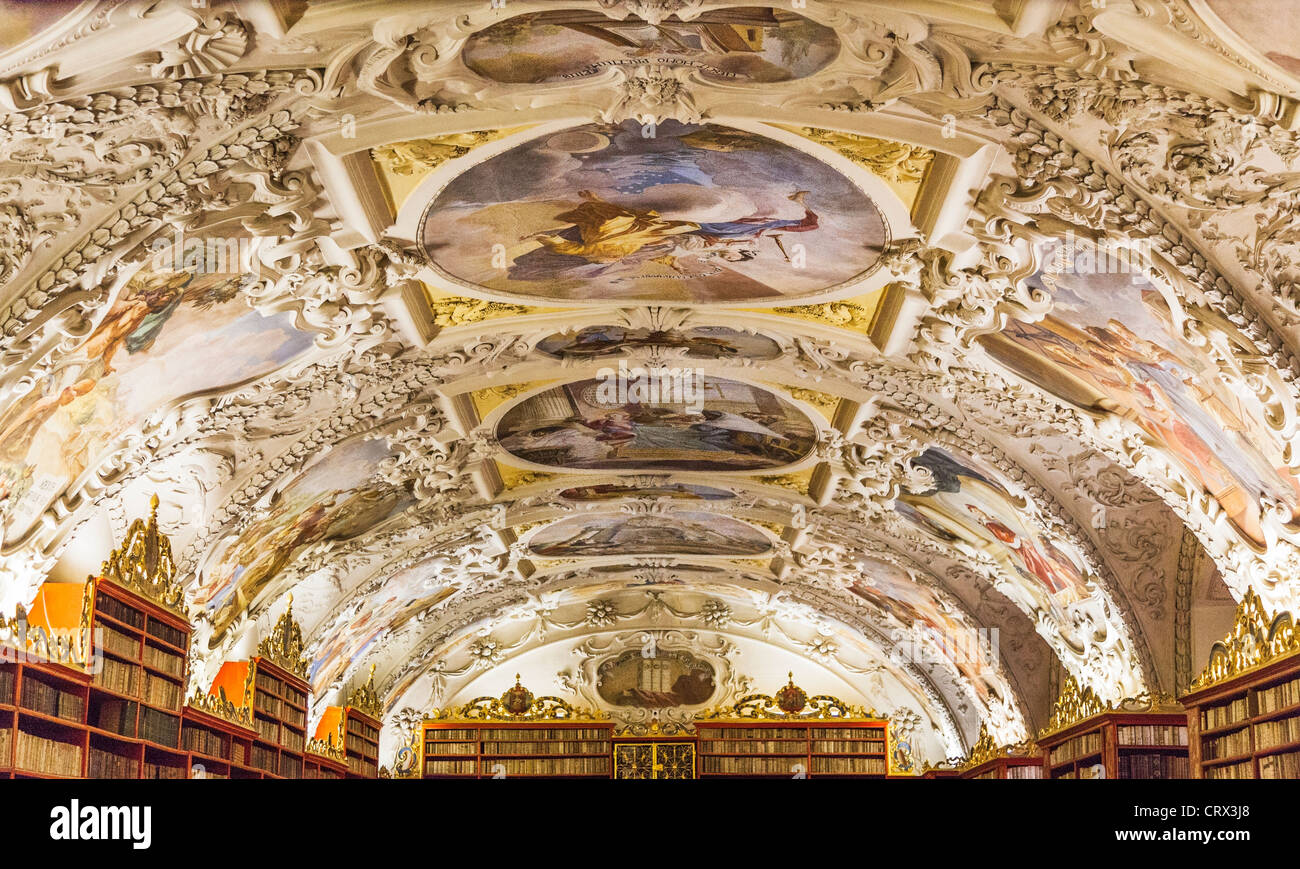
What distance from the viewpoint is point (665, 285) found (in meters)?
13.5

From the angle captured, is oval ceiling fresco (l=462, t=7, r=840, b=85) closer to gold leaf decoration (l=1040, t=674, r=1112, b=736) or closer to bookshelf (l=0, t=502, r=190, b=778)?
bookshelf (l=0, t=502, r=190, b=778)

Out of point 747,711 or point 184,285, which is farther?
point 747,711

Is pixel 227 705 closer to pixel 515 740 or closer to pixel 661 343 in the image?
pixel 661 343

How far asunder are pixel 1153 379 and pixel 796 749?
58.4 ft

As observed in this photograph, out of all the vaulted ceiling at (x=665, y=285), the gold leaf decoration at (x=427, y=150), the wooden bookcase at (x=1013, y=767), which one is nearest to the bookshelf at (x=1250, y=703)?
the vaulted ceiling at (x=665, y=285)

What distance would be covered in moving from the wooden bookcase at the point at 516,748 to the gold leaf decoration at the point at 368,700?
1.59 metres

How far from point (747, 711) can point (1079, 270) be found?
1926 cm

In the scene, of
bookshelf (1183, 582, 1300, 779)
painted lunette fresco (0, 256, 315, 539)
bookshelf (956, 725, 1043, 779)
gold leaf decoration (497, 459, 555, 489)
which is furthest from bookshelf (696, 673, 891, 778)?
painted lunette fresco (0, 256, 315, 539)

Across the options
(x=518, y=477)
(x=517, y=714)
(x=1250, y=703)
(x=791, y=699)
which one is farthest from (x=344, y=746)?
(x=1250, y=703)

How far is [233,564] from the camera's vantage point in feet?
55.3

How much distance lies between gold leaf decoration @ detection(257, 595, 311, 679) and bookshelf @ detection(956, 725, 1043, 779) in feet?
35.9
